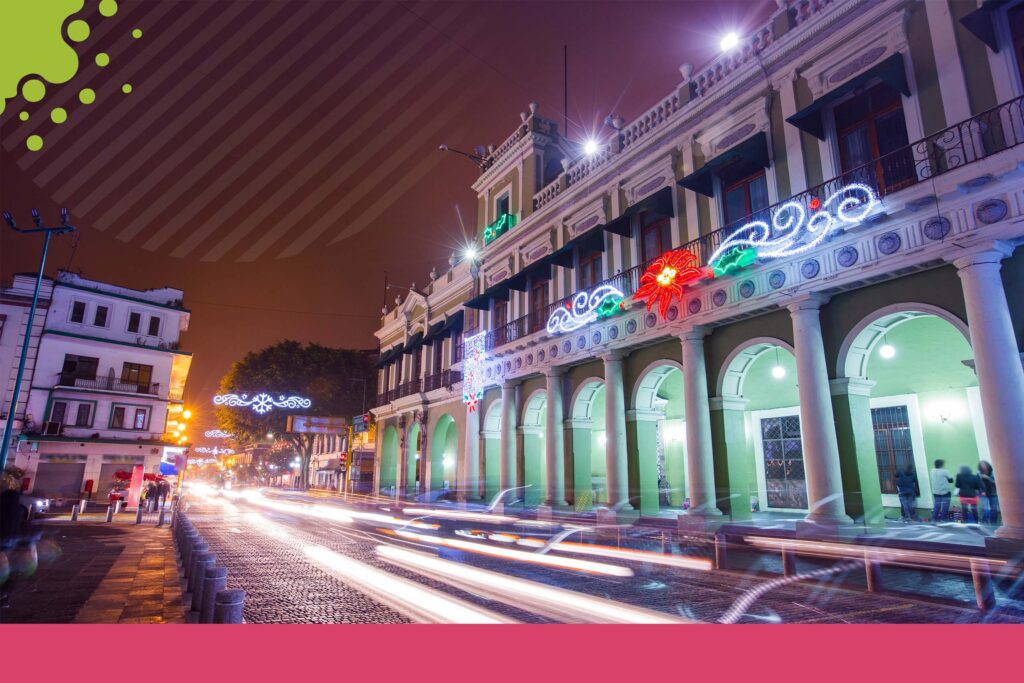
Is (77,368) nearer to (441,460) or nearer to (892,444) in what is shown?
(441,460)

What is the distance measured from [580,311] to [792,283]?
7.21 m

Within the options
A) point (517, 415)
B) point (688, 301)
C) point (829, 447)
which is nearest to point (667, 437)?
point (517, 415)

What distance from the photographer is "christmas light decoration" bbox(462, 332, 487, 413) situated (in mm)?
23688

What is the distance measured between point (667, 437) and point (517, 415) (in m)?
5.78

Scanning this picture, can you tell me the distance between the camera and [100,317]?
32938mm

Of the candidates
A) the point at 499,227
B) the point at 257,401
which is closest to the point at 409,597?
the point at 499,227

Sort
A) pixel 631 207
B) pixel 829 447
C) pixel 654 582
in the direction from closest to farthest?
pixel 654 582 → pixel 829 447 → pixel 631 207

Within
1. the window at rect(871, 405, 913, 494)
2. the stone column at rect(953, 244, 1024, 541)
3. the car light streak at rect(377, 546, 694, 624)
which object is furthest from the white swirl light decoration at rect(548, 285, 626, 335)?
the car light streak at rect(377, 546, 694, 624)

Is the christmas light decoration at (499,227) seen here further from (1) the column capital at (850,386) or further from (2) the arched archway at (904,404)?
(1) the column capital at (850,386)

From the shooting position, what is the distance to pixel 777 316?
12977 mm

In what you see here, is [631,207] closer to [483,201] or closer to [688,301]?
[688,301]

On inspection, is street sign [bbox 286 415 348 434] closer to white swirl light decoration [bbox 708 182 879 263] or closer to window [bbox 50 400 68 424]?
window [bbox 50 400 68 424]

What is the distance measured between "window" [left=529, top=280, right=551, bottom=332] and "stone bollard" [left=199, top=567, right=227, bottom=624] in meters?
15.4

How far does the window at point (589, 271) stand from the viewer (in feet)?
62.2
